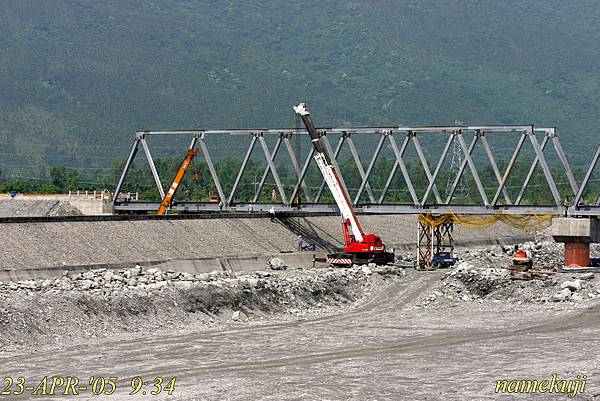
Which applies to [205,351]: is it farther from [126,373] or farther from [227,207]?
[227,207]

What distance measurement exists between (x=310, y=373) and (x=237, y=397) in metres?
4.10

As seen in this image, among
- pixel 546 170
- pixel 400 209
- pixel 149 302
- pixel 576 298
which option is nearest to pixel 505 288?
pixel 576 298

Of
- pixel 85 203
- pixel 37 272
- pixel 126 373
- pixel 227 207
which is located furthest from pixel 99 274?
pixel 85 203

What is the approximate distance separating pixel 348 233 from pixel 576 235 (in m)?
16.6

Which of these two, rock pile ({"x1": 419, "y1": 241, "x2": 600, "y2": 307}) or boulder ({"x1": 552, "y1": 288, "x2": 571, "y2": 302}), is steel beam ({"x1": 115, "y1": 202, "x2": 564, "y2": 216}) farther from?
boulder ({"x1": 552, "y1": 288, "x2": 571, "y2": 302})

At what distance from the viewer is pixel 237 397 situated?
3391 centimetres

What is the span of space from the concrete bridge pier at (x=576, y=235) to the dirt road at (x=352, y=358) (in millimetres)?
14200

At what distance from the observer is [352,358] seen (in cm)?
4038

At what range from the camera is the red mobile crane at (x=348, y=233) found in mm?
72688

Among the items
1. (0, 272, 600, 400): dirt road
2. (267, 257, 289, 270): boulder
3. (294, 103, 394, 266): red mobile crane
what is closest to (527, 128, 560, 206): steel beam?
(294, 103, 394, 266): red mobile crane

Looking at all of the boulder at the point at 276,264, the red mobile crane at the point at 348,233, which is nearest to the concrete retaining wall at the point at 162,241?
the boulder at the point at 276,264

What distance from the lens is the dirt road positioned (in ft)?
115

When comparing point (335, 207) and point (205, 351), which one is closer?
point (205, 351)

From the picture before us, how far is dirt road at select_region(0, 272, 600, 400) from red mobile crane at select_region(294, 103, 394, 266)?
2024cm
